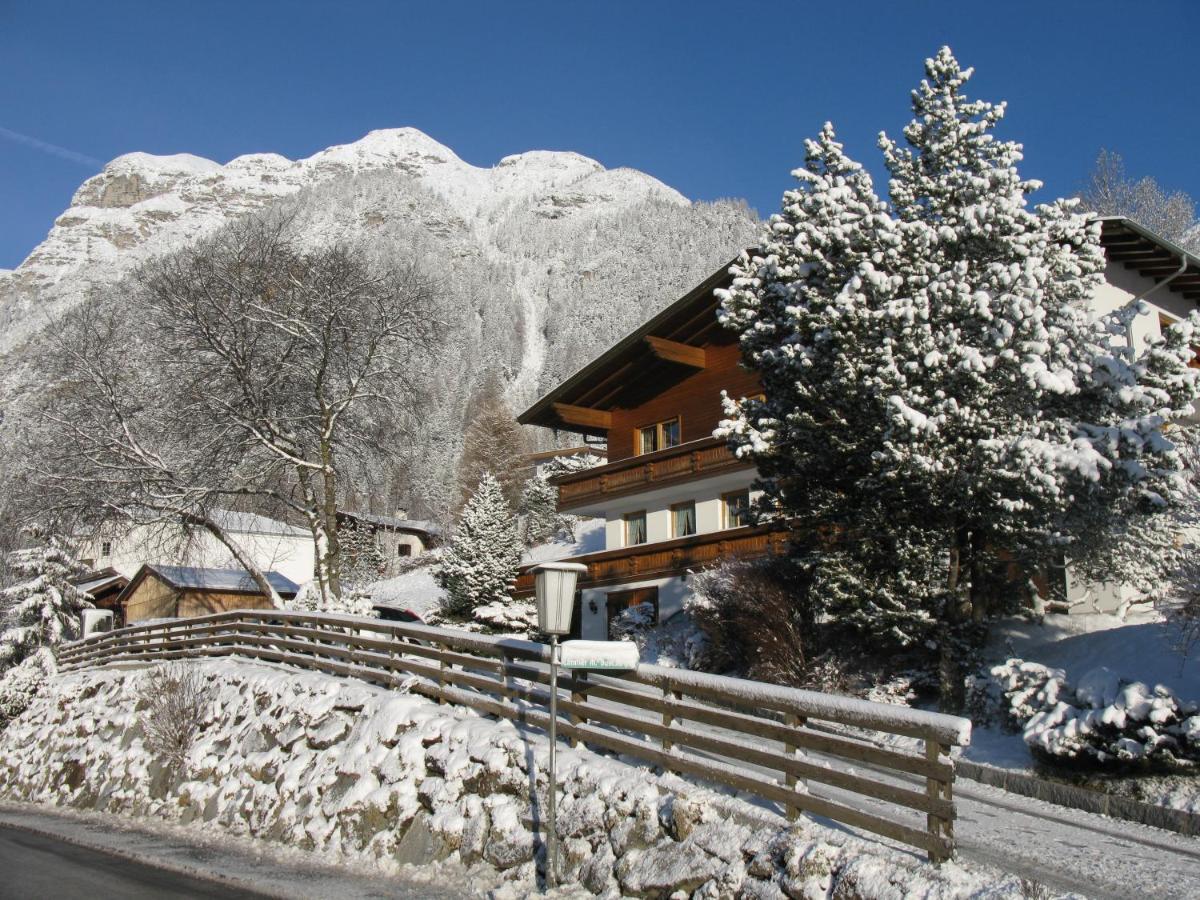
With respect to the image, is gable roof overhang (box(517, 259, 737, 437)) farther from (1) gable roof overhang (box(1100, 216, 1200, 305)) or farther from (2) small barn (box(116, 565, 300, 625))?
(2) small barn (box(116, 565, 300, 625))

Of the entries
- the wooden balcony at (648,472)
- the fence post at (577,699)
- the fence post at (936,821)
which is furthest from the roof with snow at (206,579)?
the fence post at (936,821)

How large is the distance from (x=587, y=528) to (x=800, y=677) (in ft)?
119

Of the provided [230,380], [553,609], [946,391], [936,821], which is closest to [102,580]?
[230,380]

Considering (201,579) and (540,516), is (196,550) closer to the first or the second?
(201,579)

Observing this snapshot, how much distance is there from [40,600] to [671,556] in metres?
19.1

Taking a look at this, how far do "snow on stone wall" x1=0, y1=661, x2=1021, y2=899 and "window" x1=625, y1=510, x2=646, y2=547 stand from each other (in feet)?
52.3

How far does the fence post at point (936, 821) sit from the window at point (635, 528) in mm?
25028

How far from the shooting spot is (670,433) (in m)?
33.4

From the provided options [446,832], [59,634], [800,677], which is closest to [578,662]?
[446,832]

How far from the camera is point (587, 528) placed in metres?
53.3

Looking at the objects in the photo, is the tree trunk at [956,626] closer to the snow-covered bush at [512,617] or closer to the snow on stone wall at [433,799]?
the snow on stone wall at [433,799]

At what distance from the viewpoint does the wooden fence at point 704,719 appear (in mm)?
8297

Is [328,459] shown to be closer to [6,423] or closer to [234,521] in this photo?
[6,423]

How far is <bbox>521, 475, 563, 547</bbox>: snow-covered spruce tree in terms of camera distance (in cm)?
5697
